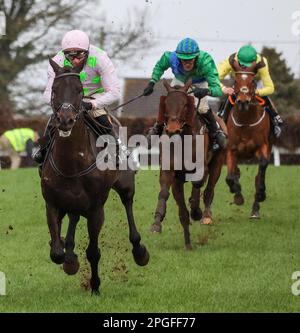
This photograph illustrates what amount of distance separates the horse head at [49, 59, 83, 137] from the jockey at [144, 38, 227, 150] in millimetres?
3149

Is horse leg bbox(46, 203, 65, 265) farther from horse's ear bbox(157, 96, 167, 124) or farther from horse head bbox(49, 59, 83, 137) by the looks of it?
horse's ear bbox(157, 96, 167, 124)

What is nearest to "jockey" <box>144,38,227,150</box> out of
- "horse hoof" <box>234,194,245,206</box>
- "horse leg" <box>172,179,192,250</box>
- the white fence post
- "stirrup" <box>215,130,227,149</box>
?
"stirrup" <box>215,130,227,149</box>

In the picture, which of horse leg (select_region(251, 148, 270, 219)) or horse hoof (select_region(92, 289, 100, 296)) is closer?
horse hoof (select_region(92, 289, 100, 296))

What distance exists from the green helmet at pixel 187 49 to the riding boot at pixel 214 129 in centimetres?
99

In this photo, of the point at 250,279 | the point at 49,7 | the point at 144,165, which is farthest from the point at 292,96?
the point at 250,279

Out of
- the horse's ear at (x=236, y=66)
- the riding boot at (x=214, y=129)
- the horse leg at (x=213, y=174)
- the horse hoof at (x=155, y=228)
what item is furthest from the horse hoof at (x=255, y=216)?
the horse hoof at (x=155, y=228)

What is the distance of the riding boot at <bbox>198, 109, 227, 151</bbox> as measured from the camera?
10602mm

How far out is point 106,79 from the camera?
7816mm

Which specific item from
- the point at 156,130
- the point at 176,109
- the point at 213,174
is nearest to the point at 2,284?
the point at 176,109

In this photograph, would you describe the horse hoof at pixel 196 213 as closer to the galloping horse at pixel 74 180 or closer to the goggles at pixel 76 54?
the galloping horse at pixel 74 180

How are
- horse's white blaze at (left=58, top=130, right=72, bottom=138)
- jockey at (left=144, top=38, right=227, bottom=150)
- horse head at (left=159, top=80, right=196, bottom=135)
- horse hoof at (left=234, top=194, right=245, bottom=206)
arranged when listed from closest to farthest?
1. horse's white blaze at (left=58, top=130, right=72, bottom=138)
2. horse head at (left=159, top=80, right=196, bottom=135)
3. jockey at (left=144, top=38, right=227, bottom=150)
4. horse hoof at (left=234, top=194, right=245, bottom=206)

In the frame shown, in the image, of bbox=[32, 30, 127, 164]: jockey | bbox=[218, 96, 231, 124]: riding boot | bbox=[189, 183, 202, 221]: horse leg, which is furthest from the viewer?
bbox=[218, 96, 231, 124]: riding boot

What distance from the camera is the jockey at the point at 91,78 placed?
747 cm
